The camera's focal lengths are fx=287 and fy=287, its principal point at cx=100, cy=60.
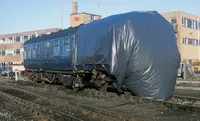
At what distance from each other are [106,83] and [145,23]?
3546mm

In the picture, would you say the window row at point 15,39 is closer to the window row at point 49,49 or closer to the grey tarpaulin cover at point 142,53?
the window row at point 49,49

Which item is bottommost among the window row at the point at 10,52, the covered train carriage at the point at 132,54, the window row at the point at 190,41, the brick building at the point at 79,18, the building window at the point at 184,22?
the covered train carriage at the point at 132,54

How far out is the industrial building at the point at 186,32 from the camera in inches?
2194

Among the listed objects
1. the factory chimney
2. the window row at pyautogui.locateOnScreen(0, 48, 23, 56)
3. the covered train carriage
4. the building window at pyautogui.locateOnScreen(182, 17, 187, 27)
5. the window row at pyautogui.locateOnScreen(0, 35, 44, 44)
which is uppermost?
the factory chimney

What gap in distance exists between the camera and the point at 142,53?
39.0ft

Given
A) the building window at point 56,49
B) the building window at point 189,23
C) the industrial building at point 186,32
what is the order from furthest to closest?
the building window at point 189,23 → the industrial building at point 186,32 → the building window at point 56,49

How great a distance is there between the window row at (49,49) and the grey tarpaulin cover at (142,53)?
180 inches

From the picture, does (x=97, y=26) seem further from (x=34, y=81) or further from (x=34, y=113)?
(x=34, y=81)

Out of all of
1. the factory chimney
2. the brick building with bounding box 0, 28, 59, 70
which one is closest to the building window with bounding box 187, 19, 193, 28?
the factory chimney

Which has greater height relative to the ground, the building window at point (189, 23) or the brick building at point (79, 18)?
the brick building at point (79, 18)

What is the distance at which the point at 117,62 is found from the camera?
1220cm

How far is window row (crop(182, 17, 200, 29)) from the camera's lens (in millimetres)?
57750

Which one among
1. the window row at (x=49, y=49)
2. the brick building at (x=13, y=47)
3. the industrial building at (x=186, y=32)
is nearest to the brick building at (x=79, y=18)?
the brick building at (x=13, y=47)

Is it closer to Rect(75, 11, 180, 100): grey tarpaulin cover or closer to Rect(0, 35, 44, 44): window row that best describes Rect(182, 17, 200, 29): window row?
Rect(0, 35, 44, 44): window row
